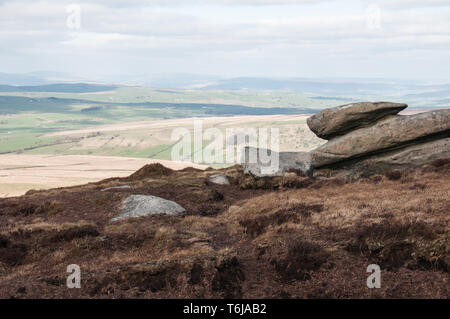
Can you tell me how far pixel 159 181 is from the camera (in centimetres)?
3997

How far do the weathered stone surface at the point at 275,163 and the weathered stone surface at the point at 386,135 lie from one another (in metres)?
1.76

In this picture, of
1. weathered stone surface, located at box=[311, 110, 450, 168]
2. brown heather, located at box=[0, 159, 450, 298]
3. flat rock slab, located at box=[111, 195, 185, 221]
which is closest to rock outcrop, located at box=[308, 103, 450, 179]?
weathered stone surface, located at box=[311, 110, 450, 168]

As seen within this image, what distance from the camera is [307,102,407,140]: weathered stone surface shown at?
134ft

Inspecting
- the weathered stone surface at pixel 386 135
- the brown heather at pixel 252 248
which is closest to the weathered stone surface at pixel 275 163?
the weathered stone surface at pixel 386 135

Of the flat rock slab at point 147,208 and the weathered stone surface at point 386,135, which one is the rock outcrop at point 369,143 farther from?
the flat rock slab at point 147,208

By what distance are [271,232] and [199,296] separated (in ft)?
22.9

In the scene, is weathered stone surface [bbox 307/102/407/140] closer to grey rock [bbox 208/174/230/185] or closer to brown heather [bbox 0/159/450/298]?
grey rock [bbox 208/174/230/185]

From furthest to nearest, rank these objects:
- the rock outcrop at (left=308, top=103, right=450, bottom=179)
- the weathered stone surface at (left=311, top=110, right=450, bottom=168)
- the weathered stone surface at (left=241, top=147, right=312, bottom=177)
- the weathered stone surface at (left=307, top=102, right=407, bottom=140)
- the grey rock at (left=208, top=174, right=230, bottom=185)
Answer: the weathered stone surface at (left=307, top=102, right=407, bottom=140), the grey rock at (left=208, top=174, right=230, bottom=185), the weathered stone surface at (left=311, top=110, right=450, bottom=168), the rock outcrop at (left=308, top=103, right=450, bottom=179), the weathered stone surface at (left=241, top=147, right=312, bottom=177)

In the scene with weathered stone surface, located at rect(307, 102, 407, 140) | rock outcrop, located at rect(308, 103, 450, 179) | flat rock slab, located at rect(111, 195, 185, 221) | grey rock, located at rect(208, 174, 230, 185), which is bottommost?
grey rock, located at rect(208, 174, 230, 185)

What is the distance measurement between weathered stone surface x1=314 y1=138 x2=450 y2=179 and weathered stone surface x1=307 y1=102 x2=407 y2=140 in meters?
3.63

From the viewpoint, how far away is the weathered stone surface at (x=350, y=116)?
1606 inches

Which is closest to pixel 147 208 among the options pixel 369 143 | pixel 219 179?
pixel 219 179
